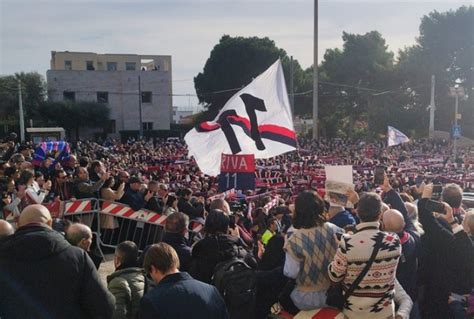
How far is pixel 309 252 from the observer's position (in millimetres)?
3678

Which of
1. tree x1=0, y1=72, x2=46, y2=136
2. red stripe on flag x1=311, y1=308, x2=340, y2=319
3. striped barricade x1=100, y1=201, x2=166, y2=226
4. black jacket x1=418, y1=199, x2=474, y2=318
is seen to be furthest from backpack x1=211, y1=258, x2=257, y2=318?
tree x1=0, y1=72, x2=46, y2=136

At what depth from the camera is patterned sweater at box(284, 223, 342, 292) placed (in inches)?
145

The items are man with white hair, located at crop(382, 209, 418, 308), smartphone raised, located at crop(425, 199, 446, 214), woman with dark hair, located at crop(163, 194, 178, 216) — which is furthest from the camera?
woman with dark hair, located at crop(163, 194, 178, 216)

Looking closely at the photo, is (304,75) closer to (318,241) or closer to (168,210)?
(168,210)

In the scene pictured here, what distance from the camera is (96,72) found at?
53750 mm

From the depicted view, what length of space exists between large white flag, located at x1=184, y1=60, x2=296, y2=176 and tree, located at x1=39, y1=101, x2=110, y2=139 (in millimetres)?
42021

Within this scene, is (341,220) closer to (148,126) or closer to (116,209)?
(116,209)

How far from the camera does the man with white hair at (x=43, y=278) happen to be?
3189 mm

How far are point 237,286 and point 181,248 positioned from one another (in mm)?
733

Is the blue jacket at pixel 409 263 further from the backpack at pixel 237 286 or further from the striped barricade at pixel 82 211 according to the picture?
the striped barricade at pixel 82 211

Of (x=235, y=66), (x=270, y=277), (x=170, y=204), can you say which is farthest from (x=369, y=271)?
(x=235, y=66)

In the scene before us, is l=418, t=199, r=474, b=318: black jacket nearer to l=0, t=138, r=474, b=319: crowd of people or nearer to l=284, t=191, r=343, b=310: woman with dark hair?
l=0, t=138, r=474, b=319: crowd of people

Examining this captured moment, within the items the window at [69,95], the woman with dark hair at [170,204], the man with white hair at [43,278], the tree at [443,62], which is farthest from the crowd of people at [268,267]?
the window at [69,95]

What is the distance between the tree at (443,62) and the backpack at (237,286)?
46.2 m
